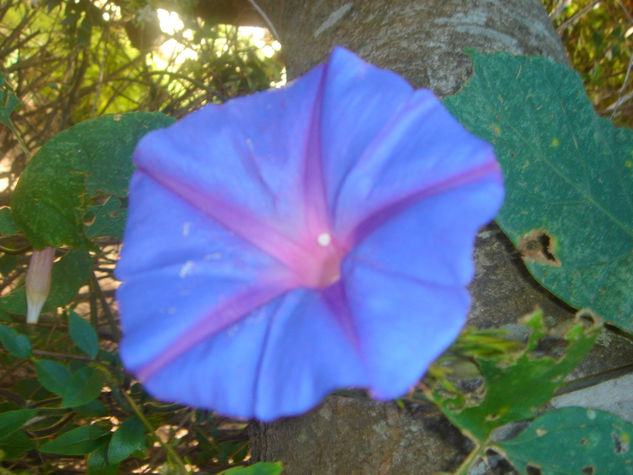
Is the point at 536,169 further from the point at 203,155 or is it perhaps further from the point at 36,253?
the point at 36,253

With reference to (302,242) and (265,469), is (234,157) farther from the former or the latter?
(265,469)

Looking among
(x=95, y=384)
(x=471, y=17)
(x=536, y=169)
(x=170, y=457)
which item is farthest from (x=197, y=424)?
(x=471, y=17)

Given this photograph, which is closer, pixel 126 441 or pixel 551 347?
pixel 551 347

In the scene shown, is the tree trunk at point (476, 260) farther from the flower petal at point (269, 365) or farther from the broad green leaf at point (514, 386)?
the flower petal at point (269, 365)

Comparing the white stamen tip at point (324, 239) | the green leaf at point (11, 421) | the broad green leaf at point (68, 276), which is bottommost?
the green leaf at point (11, 421)

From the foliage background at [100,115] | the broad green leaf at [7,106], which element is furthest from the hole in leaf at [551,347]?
the broad green leaf at [7,106]

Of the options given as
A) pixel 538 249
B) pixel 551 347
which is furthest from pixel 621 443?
pixel 538 249

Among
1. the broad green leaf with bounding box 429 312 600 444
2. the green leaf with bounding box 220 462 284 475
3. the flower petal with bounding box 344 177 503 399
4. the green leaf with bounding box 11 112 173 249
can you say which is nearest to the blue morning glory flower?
the flower petal with bounding box 344 177 503 399
